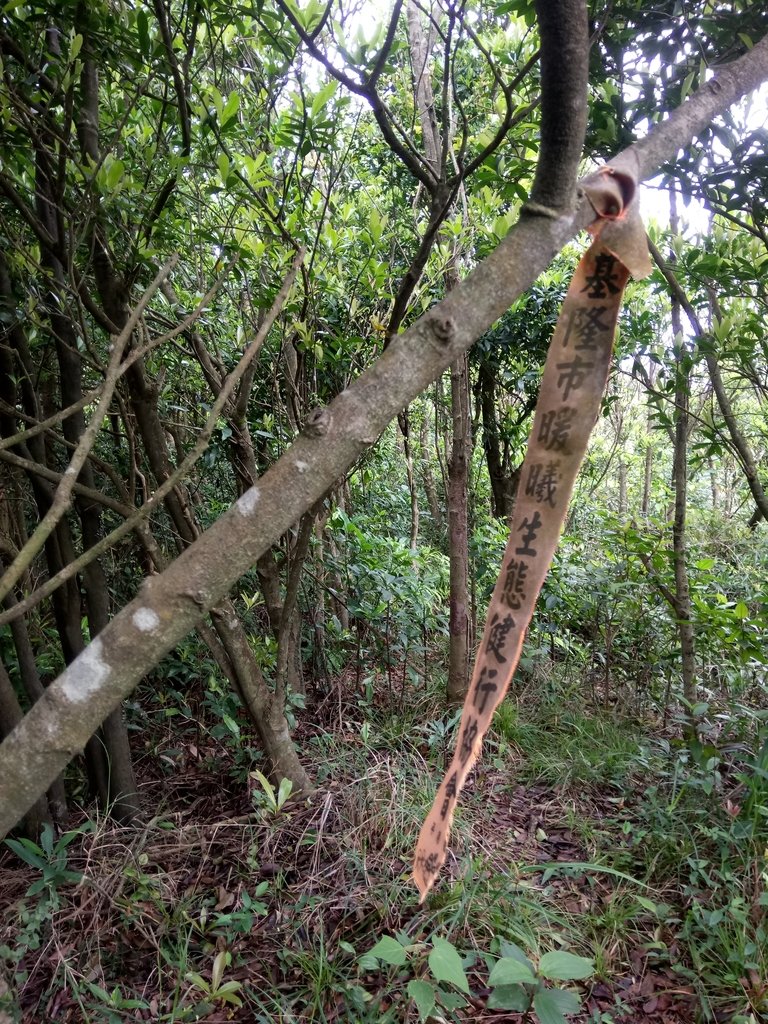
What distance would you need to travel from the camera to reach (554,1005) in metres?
1.36

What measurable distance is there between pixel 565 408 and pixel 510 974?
1277 millimetres

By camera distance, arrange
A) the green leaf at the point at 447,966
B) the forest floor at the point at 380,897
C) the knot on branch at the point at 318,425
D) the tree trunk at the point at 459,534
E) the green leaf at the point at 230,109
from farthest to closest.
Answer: the tree trunk at the point at 459,534 < the green leaf at the point at 230,109 < the forest floor at the point at 380,897 < the green leaf at the point at 447,966 < the knot on branch at the point at 318,425

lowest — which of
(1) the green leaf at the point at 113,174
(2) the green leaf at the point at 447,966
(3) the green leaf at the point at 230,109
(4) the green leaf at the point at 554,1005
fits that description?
(4) the green leaf at the point at 554,1005

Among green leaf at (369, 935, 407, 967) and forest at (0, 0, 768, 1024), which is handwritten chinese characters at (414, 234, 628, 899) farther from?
green leaf at (369, 935, 407, 967)

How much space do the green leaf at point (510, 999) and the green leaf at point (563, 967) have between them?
91 mm

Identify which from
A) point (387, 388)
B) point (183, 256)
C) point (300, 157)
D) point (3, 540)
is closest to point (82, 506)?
point (3, 540)

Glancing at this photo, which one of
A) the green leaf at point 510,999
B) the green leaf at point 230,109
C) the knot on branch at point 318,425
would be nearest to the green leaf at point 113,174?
the green leaf at point 230,109

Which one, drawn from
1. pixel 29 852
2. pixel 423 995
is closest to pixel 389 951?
pixel 423 995

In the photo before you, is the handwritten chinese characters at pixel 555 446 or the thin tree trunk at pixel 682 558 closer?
the handwritten chinese characters at pixel 555 446

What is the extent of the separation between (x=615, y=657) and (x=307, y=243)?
272 cm

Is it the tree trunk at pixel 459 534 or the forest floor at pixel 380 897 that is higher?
the tree trunk at pixel 459 534

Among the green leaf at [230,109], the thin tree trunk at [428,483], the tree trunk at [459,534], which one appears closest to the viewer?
the green leaf at [230,109]

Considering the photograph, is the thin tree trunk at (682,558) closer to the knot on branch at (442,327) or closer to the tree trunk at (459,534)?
the tree trunk at (459,534)

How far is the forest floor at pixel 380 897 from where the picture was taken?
64.9 inches
